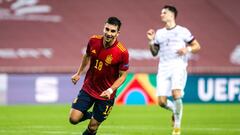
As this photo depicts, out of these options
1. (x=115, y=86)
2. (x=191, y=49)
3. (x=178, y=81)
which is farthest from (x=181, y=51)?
(x=115, y=86)

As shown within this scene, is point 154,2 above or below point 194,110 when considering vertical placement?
above

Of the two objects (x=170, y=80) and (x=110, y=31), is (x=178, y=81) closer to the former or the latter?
(x=170, y=80)

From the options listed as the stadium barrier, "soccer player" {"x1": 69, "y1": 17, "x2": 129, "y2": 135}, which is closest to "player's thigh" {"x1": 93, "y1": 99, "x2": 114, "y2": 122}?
"soccer player" {"x1": 69, "y1": 17, "x2": 129, "y2": 135}

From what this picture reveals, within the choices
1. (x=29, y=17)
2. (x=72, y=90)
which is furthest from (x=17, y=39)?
(x=72, y=90)

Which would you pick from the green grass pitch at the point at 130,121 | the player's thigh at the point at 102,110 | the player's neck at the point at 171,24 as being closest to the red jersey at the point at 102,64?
the player's thigh at the point at 102,110

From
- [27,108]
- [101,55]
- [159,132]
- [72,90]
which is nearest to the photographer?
[101,55]

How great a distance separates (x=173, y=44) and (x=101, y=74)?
3.17 meters

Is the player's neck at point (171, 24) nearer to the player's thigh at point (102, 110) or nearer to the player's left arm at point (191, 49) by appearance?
the player's left arm at point (191, 49)

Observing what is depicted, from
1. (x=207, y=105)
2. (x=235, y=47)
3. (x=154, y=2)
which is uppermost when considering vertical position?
(x=154, y=2)

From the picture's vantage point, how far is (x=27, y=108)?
1989cm

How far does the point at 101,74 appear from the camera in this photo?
35.7 feet

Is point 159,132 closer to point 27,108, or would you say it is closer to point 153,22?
point 27,108

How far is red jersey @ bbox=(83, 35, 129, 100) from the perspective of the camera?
1074cm

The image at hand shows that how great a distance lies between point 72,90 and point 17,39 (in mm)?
2612
